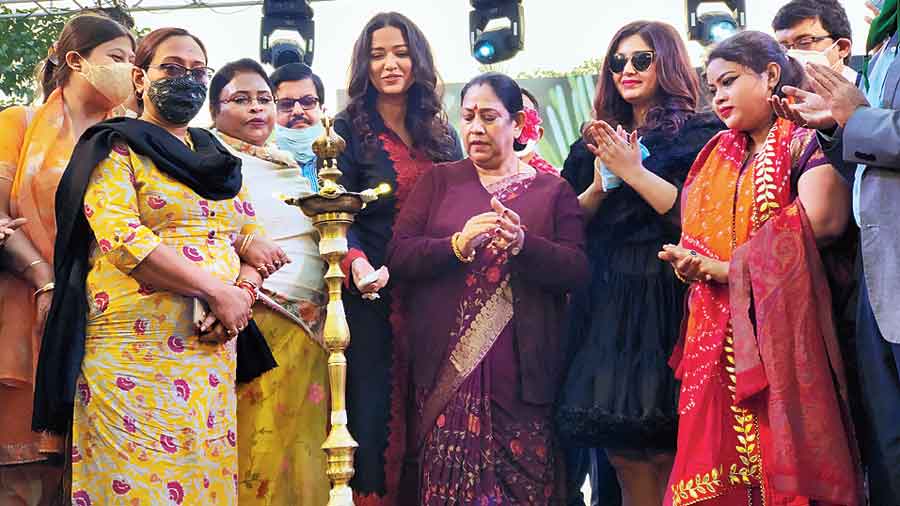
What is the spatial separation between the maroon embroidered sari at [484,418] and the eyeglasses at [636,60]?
0.87 metres

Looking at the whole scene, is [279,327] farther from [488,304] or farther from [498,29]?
[498,29]

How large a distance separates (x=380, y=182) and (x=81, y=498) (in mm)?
1785

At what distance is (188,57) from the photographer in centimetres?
422

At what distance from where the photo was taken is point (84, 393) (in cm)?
385

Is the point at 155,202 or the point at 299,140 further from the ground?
the point at 299,140

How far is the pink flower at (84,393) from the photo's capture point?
3.84 m

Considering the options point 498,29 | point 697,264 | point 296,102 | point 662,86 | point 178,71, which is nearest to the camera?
point 697,264

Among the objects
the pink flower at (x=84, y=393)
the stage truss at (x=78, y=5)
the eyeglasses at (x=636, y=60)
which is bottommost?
the pink flower at (x=84, y=393)

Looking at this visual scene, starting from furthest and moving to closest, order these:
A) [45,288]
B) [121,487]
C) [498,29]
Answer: [498,29] < [45,288] < [121,487]

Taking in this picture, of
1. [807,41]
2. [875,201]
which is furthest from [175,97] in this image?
[807,41]

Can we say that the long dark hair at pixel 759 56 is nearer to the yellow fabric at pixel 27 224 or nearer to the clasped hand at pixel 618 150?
the clasped hand at pixel 618 150

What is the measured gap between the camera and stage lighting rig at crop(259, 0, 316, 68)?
915 centimetres

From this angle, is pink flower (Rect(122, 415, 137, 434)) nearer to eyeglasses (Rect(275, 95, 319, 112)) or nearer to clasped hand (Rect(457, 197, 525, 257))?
clasped hand (Rect(457, 197, 525, 257))

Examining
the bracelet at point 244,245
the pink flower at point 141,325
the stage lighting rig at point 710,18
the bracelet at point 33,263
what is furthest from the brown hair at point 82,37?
the stage lighting rig at point 710,18
